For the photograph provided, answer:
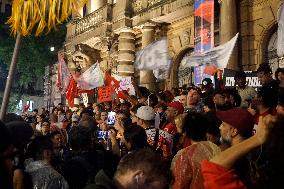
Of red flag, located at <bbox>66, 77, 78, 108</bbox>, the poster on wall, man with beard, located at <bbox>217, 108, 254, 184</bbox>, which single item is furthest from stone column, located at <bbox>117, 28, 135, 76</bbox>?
man with beard, located at <bbox>217, 108, 254, 184</bbox>

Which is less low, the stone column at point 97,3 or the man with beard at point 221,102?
the stone column at point 97,3

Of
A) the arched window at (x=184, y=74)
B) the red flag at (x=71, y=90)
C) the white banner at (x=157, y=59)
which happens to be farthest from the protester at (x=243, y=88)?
the red flag at (x=71, y=90)

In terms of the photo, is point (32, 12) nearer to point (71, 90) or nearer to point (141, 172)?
Result: point (141, 172)

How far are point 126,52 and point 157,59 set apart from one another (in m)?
6.67

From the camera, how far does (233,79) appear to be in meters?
7.84

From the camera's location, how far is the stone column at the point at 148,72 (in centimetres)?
1527

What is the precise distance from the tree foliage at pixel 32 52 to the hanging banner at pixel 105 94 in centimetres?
1568

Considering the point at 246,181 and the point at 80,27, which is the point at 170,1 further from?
the point at 246,181

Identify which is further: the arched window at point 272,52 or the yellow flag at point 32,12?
the arched window at point 272,52

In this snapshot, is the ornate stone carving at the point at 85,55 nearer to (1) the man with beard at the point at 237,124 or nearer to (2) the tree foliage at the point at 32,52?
(2) the tree foliage at the point at 32,52

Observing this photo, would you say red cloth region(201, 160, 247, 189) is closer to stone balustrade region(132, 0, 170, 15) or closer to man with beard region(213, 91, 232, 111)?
man with beard region(213, 91, 232, 111)

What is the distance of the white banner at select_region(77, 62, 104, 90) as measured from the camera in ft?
43.0

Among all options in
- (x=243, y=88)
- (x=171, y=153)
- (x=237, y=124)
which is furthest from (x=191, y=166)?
(x=243, y=88)

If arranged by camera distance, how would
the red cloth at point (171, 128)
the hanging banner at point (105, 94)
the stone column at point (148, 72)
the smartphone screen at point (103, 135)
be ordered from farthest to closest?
the stone column at point (148, 72), the hanging banner at point (105, 94), the smartphone screen at point (103, 135), the red cloth at point (171, 128)
